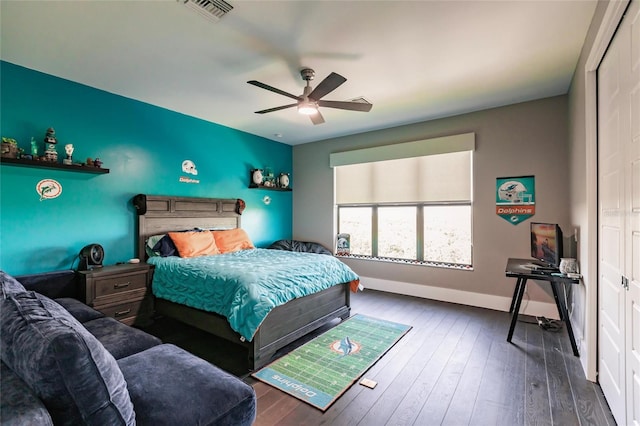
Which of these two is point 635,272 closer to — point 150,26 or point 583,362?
point 583,362

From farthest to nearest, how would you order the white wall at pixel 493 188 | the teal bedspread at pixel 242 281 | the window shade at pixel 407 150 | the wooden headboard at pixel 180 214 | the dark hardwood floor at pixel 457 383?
the window shade at pixel 407 150
the wooden headboard at pixel 180 214
the white wall at pixel 493 188
the teal bedspread at pixel 242 281
the dark hardwood floor at pixel 457 383

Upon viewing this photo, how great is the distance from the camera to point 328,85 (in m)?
2.55

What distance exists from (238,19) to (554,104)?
372 centimetres

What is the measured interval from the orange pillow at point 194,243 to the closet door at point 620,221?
12.7 ft

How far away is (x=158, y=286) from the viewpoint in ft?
10.9

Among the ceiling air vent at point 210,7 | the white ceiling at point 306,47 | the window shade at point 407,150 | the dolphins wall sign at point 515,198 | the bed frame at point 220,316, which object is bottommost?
the bed frame at point 220,316

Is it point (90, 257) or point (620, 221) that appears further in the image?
point (90, 257)

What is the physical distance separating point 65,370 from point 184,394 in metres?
0.55

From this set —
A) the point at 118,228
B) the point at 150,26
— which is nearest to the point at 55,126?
the point at 118,228

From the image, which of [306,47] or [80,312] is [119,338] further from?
[306,47]

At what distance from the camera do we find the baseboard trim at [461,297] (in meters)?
3.64

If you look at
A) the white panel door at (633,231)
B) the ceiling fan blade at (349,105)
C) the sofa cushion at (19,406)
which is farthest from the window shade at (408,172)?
the sofa cushion at (19,406)

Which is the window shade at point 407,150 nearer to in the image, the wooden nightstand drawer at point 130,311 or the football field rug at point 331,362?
the football field rug at point 331,362

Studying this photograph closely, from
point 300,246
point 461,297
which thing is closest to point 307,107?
point 300,246
